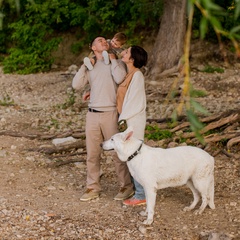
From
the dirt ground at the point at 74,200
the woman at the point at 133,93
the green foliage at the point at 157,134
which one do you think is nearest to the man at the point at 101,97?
the woman at the point at 133,93

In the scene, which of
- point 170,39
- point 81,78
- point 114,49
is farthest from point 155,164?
point 170,39

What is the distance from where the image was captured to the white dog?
6.73m

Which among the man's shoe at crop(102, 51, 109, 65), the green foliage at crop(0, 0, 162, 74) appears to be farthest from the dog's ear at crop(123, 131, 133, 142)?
the green foliage at crop(0, 0, 162, 74)

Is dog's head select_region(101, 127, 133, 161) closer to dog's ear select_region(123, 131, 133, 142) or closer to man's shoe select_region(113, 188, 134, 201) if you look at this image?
dog's ear select_region(123, 131, 133, 142)

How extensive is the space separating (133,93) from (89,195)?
1.50 metres

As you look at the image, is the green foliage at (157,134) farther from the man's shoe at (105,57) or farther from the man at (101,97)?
the man's shoe at (105,57)

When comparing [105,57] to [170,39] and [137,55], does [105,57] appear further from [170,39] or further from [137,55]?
[170,39]

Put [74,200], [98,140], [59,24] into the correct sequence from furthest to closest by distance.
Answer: [59,24], [74,200], [98,140]

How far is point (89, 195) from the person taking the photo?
7645 millimetres

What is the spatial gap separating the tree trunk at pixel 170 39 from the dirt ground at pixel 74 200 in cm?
247

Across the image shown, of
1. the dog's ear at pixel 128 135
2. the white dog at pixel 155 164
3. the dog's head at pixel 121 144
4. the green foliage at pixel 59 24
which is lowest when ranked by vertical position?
the green foliage at pixel 59 24

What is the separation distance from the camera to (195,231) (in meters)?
6.73

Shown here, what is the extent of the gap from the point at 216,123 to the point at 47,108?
438cm

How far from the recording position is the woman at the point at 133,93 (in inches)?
271
